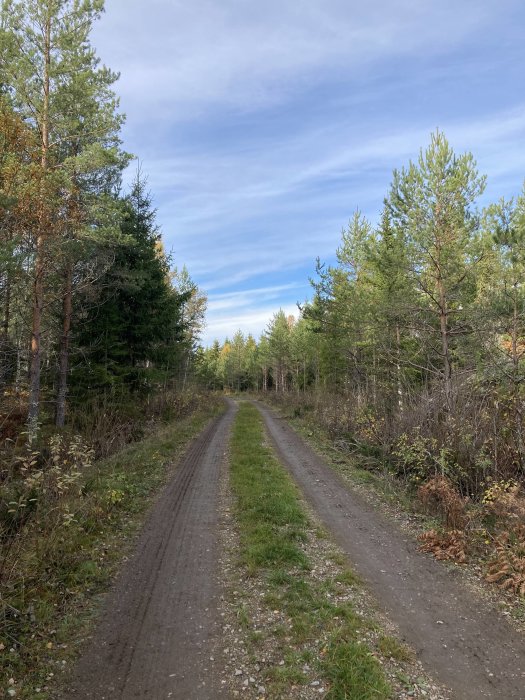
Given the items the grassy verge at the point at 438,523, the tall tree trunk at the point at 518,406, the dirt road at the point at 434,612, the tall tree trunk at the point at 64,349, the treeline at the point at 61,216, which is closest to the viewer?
the dirt road at the point at 434,612

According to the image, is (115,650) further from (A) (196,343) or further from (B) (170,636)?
(A) (196,343)

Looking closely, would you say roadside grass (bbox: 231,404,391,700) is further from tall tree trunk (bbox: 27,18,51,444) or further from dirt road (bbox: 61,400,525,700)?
tall tree trunk (bbox: 27,18,51,444)

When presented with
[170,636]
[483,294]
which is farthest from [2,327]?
[483,294]

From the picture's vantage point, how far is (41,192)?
1027 cm

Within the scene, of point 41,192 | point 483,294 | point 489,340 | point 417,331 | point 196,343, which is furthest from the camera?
point 196,343

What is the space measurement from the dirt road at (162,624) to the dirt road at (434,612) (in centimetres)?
223

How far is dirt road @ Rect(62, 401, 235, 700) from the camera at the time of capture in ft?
12.8

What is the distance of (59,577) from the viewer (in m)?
5.65

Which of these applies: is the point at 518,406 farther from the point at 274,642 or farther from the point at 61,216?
the point at 61,216

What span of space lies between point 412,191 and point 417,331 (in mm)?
4374

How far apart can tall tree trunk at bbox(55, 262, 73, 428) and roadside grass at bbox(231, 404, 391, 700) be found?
840cm

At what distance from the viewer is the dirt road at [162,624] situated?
3906 millimetres

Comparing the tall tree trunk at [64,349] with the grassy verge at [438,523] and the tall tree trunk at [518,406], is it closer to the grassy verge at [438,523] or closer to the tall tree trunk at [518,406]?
the grassy verge at [438,523]

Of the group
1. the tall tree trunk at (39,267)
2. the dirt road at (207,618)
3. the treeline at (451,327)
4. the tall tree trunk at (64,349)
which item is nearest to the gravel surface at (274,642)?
the dirt road at (207,618)
